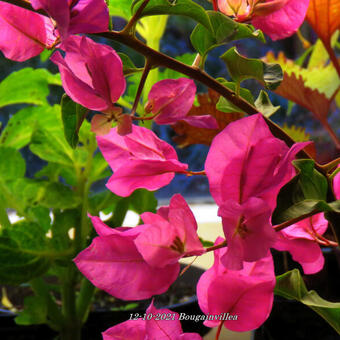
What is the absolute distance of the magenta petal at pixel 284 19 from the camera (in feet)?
0.50

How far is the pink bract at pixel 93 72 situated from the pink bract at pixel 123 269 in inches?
1.6

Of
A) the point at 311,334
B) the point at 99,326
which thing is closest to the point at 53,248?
the point at 99,326

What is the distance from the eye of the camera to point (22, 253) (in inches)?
14.4

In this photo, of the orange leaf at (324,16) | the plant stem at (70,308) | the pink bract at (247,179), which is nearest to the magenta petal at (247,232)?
the pink bract at (247,179)

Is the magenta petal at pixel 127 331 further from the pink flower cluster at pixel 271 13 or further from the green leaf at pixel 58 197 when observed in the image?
the green leaf at pixel 58 197

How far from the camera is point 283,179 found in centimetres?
13

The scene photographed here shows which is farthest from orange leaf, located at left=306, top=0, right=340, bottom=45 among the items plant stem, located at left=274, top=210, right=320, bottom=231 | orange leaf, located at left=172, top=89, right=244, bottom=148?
plant stem, located at left=274, top=210, right=320, bottom=231

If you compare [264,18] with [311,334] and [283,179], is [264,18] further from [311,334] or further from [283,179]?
[311,334]

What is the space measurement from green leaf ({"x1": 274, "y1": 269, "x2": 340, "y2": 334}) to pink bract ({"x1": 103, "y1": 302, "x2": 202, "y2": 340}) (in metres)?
0.04

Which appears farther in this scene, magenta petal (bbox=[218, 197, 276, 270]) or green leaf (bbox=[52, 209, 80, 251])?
green leaf (bbox=[52, 209, 80, 251])

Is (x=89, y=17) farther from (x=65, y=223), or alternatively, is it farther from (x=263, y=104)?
(x=65, y=223)

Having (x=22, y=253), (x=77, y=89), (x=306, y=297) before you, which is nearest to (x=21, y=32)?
(x=77, y=89)

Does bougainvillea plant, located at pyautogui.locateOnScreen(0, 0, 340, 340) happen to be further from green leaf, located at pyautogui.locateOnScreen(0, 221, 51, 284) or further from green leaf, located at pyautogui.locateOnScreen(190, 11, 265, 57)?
Result: green leaf, located at pyautogui.locateOnScreen(0, 221, 51, 284)

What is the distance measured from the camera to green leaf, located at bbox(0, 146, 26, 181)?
1.41ft
